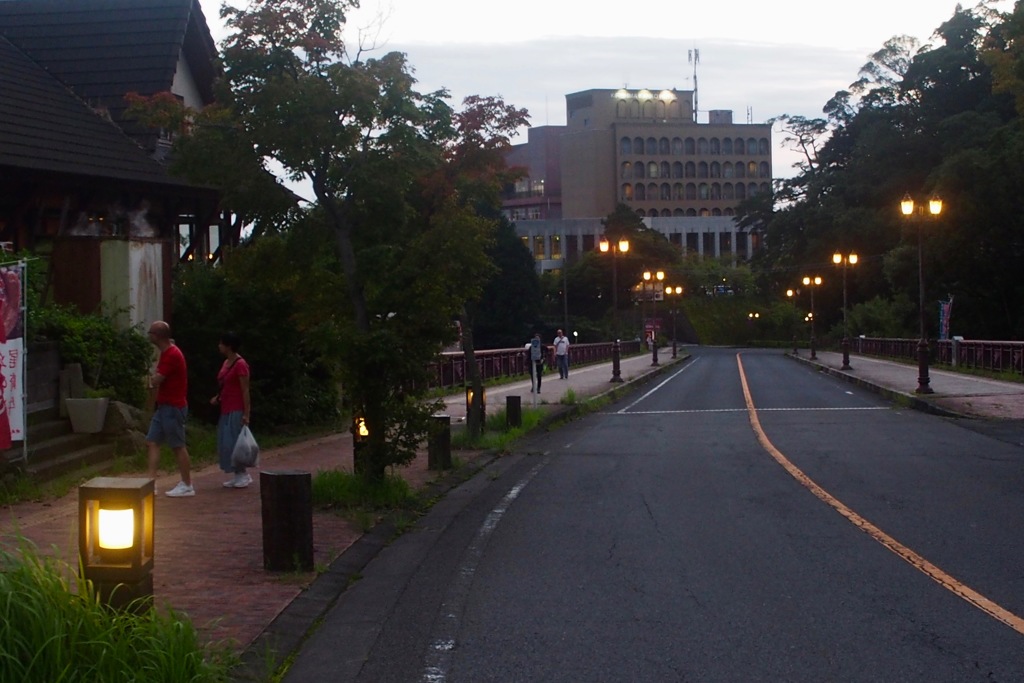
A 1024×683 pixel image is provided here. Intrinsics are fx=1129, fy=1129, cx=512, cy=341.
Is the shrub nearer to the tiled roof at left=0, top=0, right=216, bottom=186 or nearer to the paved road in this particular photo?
the paved road

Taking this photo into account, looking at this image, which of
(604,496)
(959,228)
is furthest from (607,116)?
(604,496)

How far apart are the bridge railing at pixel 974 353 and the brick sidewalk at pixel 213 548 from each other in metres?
29.6

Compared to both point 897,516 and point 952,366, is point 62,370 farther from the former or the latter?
point 952,366

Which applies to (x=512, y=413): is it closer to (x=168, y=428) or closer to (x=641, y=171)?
(x=168, y=428)

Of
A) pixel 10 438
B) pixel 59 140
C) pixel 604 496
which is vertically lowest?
pixel 604 496

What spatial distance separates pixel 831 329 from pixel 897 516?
86.7 meters

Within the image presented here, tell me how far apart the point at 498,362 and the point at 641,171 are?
8382cm

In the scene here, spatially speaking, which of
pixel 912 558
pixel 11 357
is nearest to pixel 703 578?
pixel 912 558

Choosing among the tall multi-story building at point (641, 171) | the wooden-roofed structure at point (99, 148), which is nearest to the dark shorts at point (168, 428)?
the wooden-roofed structure at point (99, 148)

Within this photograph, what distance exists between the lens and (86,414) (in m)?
13.3

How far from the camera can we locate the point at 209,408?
17.5m

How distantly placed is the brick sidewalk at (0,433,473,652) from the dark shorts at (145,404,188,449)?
604 mm

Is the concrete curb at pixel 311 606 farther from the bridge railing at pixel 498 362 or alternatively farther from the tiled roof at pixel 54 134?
the tiled roof at pixel 54 134

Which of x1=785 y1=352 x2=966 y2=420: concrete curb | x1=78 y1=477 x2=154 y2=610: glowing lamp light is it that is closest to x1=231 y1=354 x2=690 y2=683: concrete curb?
x1=78 y1=477 x2=154 y2=610: glowing lamp light
